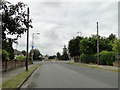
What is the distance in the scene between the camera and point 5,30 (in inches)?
266

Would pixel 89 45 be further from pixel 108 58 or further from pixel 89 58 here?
pixel 108 58

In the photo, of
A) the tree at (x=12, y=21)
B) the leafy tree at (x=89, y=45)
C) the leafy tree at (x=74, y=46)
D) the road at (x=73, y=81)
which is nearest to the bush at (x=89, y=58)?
the leafy tree at (x=89, y=45)

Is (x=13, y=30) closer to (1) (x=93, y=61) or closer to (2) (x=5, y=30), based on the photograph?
(2) (x=5, y=30)

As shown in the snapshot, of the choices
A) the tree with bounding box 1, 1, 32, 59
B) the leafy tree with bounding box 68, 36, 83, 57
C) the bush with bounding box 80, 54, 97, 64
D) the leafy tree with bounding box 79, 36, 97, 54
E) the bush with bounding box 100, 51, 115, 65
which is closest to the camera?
the tree with bounding box 1, 1, 32, 59

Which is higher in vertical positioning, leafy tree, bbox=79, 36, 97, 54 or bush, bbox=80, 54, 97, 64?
leafy tree, bbox=79, 36, 97, 54

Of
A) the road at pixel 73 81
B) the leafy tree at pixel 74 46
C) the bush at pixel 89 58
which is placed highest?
the leafy tree at pixel 74 46

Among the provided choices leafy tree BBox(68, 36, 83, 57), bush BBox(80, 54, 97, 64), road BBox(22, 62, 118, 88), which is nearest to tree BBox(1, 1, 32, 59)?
road BBox(22, 62, 118, 88)

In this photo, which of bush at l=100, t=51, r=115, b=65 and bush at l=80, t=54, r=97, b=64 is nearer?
bush at l=100, t=51, r=115, b=65

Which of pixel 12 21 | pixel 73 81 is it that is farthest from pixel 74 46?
pixel 12 21

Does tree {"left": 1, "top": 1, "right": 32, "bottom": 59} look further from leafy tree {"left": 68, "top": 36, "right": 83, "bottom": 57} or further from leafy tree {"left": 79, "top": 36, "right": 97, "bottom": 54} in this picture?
leafy tree {"left": 68, "top": 36, "right": 83, "bottom": 57}

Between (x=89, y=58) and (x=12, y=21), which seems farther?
(x=89, y=58)

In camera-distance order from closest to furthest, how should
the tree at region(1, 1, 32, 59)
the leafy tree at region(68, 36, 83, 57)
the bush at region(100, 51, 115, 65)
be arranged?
the tree at region(1, 1, 32, 59)
the bush at region(100, 51, 115, 65)
the leafy tree at region(68, 36, 83, 57)

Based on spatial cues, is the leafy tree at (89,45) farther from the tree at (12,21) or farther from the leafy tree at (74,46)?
the tree at (12,21)

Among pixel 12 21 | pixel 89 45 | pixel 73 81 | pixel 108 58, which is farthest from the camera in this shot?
pixel 89 45
